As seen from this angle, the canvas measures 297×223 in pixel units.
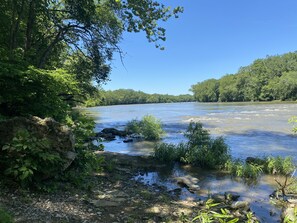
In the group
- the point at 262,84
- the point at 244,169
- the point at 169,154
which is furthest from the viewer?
the point at 262,84

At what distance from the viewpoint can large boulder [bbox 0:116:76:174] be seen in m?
6.27

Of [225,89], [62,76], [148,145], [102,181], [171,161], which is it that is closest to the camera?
[62,76]

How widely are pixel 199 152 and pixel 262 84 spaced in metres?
111

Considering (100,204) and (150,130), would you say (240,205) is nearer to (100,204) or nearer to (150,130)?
(100,204)

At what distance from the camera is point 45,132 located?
6566 millimetres

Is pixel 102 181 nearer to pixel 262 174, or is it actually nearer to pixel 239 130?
pixel 262 174

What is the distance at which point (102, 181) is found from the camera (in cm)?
923

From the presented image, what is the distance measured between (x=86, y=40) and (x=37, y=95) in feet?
26.8

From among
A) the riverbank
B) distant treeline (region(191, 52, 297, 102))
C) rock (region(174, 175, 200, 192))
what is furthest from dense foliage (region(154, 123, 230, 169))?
distant treeline (region(191, 52, 297, 102))

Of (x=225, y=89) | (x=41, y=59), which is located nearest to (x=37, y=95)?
(x=41, y=59)

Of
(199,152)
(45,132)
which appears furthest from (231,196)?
(45,132)

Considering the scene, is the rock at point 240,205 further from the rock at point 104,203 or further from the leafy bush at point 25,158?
the leafy bush at point 25,158

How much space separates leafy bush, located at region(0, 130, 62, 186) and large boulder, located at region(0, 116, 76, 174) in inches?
9.0

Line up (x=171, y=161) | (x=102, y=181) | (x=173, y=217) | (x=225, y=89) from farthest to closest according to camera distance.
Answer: (x=225, y=89), (x=171, y=161), (x=102, y=181), (x=173, y=217)
